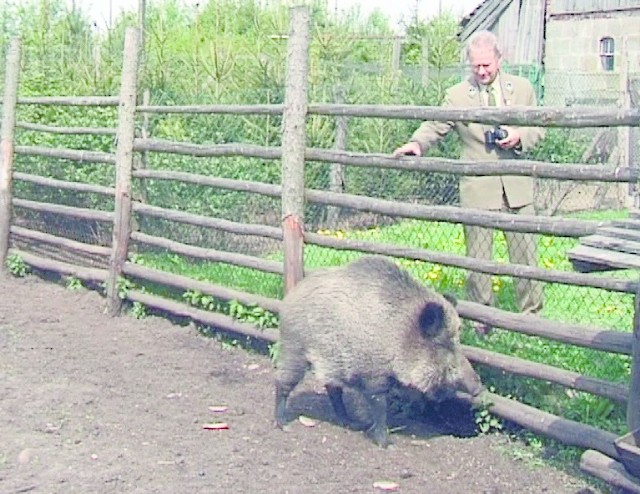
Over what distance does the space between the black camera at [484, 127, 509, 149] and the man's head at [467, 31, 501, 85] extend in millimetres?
313

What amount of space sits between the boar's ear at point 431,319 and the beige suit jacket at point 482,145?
101cm

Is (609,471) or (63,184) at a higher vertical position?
(63,184)

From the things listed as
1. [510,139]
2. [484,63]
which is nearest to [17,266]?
[484,63]

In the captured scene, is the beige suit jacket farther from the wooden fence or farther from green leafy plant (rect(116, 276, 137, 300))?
green leafy plant (rect(116, 276, 137, 300))

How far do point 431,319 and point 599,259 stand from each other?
1800 mm

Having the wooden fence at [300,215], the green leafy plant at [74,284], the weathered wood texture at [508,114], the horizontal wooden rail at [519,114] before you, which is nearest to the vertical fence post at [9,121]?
the wooden fence at [300,215]

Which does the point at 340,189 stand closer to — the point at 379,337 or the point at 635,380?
the point at 379,337

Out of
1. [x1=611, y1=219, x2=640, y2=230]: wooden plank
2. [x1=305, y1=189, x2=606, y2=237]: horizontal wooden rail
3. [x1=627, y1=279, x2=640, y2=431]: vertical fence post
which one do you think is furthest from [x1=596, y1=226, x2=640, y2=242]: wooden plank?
[x1=627, y1=279, x2=640, y2=431]: vertical fence post

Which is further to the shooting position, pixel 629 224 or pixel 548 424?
pixel 548 424

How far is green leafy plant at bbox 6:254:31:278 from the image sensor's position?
9.47 metres

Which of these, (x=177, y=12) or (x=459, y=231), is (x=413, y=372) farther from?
(x=177, y=12)

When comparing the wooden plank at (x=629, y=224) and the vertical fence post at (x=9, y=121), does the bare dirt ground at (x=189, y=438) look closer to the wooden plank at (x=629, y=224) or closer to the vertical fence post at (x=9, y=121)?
the wooden plank at (x=629, y=224)

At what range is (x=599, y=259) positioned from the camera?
3.47m

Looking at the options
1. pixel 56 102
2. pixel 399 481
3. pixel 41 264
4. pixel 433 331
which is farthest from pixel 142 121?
pixel 399 481
